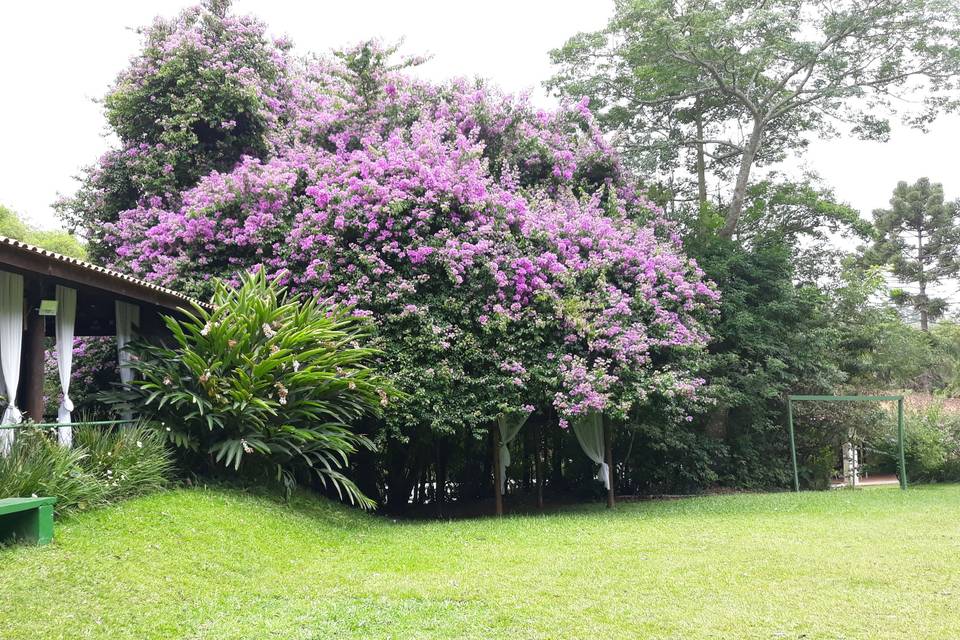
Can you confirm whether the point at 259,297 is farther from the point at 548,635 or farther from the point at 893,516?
the point at 893,516

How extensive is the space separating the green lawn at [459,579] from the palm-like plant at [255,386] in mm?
700

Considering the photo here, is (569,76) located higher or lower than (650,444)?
higher

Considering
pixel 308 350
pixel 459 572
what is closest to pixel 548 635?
pixel 459 572

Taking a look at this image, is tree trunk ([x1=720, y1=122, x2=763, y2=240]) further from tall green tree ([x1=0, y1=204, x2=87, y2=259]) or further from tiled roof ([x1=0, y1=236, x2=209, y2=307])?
tall green tree ([x1=0, y1=204, x2=87, y2=259])

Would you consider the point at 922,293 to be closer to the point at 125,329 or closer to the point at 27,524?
the point at 125,329

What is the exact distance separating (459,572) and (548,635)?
1840mm

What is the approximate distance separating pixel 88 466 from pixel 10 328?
191cm

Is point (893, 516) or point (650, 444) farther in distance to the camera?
point (650, 444)

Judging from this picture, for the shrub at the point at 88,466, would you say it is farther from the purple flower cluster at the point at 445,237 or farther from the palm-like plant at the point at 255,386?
the purple flower cluster at the point at 445,237

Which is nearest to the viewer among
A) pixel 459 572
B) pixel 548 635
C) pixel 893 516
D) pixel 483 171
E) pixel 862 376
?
pixel 548 635

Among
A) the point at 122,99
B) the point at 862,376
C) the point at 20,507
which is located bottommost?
the point at 20,507

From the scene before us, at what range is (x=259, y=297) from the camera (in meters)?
8.45

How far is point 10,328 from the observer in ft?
24.8

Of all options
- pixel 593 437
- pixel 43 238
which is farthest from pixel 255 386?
pixel 43 238
